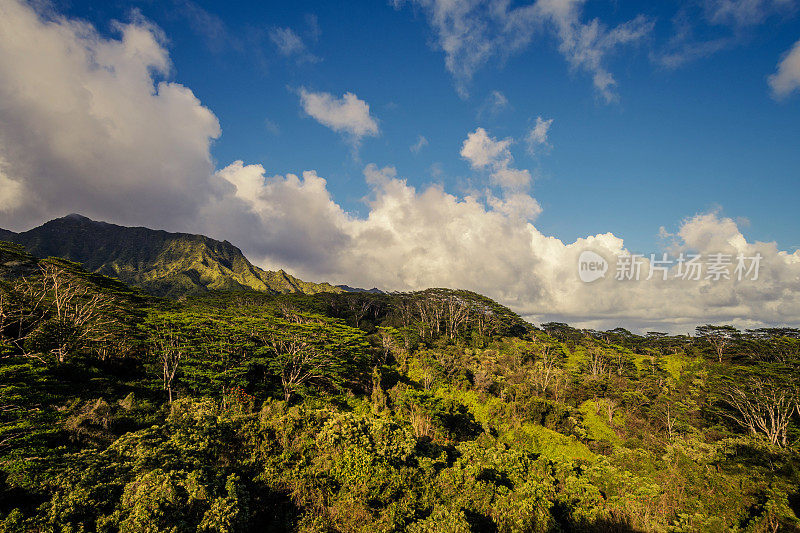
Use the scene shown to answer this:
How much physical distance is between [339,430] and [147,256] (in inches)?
8507

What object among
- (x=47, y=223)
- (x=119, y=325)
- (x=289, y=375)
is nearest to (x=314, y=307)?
(x=289, y=375)

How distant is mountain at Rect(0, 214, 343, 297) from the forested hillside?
121 metres

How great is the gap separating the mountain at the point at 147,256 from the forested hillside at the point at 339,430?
12128cm

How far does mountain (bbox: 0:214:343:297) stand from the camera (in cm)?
15300

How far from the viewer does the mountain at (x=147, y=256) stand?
502 ft

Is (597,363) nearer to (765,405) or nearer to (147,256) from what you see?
(765,405)

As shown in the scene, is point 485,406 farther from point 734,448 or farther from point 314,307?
point 314,307

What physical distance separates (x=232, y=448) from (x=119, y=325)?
87.7 feet

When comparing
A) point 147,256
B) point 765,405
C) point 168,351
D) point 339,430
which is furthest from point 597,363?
point 147,256

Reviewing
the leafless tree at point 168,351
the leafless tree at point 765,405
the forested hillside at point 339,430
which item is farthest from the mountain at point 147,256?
the leafless tree at point 765,405

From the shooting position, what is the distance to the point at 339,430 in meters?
16.0

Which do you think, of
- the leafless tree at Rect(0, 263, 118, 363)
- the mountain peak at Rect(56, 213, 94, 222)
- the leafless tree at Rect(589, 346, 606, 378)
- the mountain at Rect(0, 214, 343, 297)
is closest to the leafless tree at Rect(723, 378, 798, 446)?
the leafless tree at Rect(589, 346, 606, 378)

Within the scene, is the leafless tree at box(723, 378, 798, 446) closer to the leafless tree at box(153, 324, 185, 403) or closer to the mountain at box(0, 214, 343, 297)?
the leafless tree at box(153, 324, 185, 403)

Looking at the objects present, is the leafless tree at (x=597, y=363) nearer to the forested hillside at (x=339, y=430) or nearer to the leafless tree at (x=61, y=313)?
the forested hillside at (x=339, y=430)
